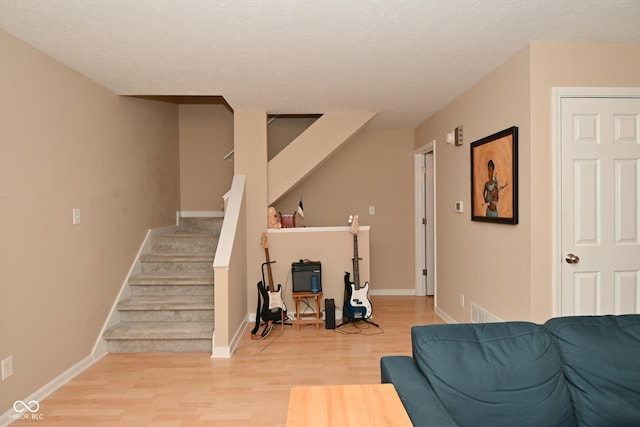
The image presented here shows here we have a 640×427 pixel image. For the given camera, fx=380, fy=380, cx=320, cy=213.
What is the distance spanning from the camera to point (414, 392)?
4.35 ft

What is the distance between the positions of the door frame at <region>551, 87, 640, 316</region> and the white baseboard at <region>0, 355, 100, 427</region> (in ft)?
11.3

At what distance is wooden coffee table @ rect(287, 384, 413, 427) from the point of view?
1.08m

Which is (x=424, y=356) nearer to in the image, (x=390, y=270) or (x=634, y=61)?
(x=634, y=61)

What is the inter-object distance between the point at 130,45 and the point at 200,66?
1.70ft

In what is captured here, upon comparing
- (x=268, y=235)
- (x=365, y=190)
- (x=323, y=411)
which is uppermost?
(x=365, y=190)

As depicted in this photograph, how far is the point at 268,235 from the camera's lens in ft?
14.4

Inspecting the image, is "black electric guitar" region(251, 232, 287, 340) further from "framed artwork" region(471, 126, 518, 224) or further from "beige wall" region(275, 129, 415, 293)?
"framed artwork" region(471, 126, 518, 224)

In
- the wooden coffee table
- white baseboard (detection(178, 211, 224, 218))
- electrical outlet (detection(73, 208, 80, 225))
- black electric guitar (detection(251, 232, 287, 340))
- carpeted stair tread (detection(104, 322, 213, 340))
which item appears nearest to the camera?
the wooden coffee table

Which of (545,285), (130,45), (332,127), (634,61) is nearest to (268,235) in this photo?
(332,127)

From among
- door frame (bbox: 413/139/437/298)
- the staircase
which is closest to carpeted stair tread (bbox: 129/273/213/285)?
the staircase

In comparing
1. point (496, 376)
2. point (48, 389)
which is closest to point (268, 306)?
point (48, 389)

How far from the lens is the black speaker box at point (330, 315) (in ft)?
13.2

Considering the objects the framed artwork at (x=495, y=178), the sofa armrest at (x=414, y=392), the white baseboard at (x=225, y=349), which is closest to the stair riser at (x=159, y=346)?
the white baseboard at (x=225, y=349)

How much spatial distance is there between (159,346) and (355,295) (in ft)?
6.48
